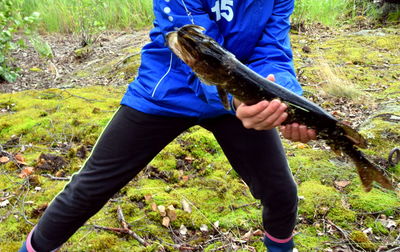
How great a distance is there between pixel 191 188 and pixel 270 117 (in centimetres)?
190

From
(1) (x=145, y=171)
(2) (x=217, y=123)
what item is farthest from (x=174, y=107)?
(1) (x=145, y=171)

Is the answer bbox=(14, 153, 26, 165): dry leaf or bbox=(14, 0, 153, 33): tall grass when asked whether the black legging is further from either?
bbox=(14, 0, 153, 33): tall grass

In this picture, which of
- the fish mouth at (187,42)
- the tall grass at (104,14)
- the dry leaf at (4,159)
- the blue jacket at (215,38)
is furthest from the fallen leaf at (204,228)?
the tall grass at (104,14)

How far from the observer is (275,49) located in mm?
2291

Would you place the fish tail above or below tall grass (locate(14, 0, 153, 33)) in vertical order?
above

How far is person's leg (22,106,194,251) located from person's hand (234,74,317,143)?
20.3 inches

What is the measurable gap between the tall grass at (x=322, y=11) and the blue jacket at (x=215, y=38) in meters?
6.57

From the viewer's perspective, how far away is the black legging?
2.17m

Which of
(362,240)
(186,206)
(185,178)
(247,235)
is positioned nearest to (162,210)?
(186,206)

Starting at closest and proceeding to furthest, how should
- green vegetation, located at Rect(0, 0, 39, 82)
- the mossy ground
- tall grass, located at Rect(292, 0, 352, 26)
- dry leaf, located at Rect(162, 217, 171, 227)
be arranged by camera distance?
the mossy ground, dry leaf, located at Rect(162, 217, 171, 227), green vegetation, located at Rect(0, 0, 39, 82), tall grass, located at Rect(292, 0, 352, 26)

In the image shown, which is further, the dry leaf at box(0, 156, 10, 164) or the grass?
the grass

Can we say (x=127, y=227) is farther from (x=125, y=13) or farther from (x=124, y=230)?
(x=125, y=13)

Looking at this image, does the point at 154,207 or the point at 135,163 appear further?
the point at 154,207

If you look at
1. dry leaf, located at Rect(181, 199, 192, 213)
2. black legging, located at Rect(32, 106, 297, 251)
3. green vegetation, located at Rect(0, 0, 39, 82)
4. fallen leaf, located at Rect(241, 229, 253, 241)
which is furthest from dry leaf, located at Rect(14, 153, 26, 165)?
green vegetation, located at Rect(0, 0, 39, 82)
